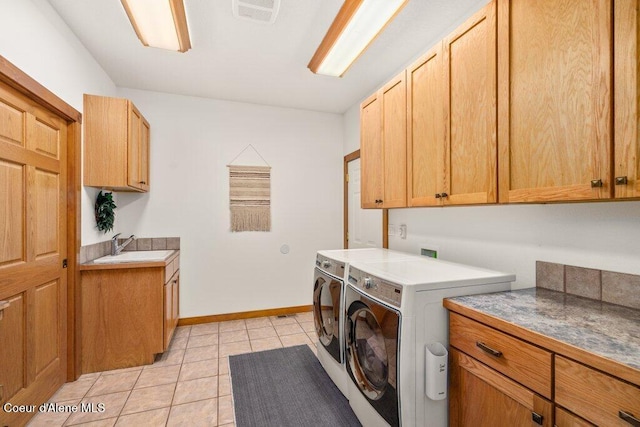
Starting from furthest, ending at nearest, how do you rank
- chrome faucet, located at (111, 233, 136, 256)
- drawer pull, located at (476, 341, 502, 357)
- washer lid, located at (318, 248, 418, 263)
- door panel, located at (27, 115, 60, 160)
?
chrome faucet, located at (111, 233, 136, 256) < washer lid, located at (318, 248, 418, 263) < door panel, located at (27, 115, 60, 160) < drawer pull, located at (476, 341, 502, 357)

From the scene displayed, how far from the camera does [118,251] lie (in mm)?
3105

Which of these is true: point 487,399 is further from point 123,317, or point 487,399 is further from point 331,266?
point 123,317

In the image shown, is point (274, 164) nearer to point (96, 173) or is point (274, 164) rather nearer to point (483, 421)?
point (96, 173)

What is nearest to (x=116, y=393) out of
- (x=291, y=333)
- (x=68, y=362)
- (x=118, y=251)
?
(x=68, y=362)

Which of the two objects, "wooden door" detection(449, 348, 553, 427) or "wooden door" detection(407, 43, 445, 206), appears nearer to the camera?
"wooden door" detection(449, 348, 553, 427)

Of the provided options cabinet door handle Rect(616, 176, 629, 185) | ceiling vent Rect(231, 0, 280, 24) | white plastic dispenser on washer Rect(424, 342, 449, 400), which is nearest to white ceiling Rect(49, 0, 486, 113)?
ceiling vent Rect(231, 0, 280, 24)

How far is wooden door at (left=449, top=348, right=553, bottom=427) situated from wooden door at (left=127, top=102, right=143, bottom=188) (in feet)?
9.57

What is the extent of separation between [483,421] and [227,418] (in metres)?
1.54

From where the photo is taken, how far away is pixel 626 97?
996 mm

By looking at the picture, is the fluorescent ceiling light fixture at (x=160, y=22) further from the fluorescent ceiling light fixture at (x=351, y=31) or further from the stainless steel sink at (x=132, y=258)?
the stainless steel sink at (x=132, y=258)

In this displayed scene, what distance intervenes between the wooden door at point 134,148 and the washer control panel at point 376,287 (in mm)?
2243

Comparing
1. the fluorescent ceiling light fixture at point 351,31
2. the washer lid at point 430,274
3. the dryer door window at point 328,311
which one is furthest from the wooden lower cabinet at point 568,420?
the fluorescent ceiling light fixture at point 351,31

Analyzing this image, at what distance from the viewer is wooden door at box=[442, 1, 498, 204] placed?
4.93 feet

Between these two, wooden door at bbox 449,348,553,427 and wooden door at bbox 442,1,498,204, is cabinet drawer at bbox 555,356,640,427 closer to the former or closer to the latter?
wooden door at bbox 449,348,553,427
